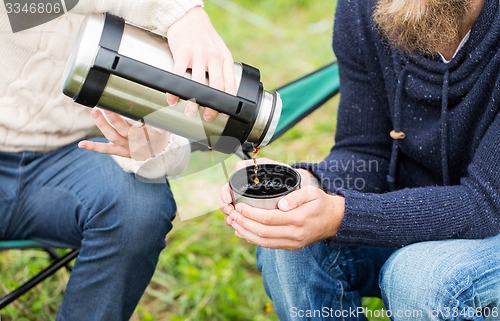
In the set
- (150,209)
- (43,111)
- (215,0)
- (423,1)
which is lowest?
(215,0)

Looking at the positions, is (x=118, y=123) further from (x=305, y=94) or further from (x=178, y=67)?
(x=305, y=94)

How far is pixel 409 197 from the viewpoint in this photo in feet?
4.63

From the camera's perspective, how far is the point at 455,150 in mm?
1500

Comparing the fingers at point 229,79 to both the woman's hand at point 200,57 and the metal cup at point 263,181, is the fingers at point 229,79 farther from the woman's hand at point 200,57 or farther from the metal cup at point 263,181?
the metal cup at point 263,181

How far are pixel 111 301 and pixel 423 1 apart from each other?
2.95ft

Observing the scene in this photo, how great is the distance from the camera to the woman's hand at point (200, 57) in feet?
4.17

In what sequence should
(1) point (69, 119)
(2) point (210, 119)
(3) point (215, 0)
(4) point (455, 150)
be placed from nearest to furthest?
(2) point (210, 119)
(4) point (455, 150)
(1) point (69, 119)
(3) point (215, 0)

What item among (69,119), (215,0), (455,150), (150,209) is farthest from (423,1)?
(215,0)

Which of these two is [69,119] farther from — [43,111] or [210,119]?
[210,119]

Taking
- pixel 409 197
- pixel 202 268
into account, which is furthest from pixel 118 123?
pixel 202 268

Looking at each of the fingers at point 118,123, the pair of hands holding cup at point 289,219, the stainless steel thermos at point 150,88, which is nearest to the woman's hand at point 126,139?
the fingers at point 118,123

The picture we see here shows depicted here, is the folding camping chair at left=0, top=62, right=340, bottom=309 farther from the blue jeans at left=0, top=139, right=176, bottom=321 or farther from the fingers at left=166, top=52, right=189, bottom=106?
the fingers at left=166, top=52, right=189, bottom=106

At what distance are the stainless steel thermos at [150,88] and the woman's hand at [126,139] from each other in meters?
0.14

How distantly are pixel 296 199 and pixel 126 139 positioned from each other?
0.42 m
